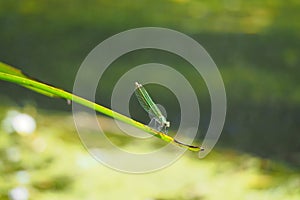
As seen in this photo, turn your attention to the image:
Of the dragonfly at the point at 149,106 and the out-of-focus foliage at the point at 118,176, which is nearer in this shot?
the dragonfly at the point at 149,106

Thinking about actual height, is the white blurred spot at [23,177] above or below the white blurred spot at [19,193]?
above

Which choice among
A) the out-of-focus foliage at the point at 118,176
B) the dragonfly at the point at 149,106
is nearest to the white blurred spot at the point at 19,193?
the out-of-focus foliage at the point at 118,176

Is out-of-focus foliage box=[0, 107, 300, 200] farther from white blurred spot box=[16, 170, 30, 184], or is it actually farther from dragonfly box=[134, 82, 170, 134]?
dragonfly box=[134, 82, 170, 134]

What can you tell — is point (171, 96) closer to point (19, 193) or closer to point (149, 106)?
point (19, 193)

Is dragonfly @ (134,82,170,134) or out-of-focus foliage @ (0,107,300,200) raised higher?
out-of-focus foliage @ (0,107,300,200)

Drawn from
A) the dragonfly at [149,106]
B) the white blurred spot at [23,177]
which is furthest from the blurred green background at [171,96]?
the dragonfly at [149,106]

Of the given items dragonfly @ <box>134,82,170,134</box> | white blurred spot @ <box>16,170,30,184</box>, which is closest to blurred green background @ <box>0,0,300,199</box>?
white blurred spot @ <box>16,170,30,184</box>

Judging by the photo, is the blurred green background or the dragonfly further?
the blurred green background

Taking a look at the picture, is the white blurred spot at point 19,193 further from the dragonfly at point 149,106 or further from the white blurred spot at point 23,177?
the dragonfly at point 149,106
